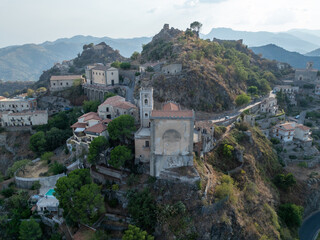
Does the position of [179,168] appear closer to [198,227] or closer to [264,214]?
[198,227]

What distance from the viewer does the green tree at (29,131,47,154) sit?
49838 millimetres

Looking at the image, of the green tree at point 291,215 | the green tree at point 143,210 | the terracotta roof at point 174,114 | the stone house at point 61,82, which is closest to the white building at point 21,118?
the stone house at point 61,82

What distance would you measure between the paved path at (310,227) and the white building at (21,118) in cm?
6424

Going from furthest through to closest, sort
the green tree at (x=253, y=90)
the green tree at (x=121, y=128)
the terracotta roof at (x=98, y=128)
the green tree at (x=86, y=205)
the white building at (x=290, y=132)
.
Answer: the green tree at (x=253, y=90) → the white building at (x=290, y=132) → the terracotta roof at (x=98, y=128) → the green tree at (x=121, y=128) → the green tree at (x=86, y=205)

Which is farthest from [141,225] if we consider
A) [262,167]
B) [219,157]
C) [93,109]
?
[93,109]

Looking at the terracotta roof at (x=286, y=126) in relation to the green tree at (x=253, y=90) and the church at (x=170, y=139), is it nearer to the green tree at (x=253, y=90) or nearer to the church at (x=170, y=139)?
the green tree at (x=253, y=90)

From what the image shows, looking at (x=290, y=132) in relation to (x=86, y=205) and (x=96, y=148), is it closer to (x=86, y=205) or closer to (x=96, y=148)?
(x=96, y=148)

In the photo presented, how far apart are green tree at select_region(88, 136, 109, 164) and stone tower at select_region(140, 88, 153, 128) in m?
7.55

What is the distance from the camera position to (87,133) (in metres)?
41.1

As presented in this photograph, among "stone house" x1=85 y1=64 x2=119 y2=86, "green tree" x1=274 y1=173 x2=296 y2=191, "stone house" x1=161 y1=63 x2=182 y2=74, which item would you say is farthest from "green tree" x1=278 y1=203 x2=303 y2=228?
"stone house" x1=85 y1=64 x2=119 y2=86

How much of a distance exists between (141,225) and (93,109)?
33513mm

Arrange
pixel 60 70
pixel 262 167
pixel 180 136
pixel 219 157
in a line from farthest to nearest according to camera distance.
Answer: pixel 60 70, pixel 262 167, pixel 219 157, pixel 180 136

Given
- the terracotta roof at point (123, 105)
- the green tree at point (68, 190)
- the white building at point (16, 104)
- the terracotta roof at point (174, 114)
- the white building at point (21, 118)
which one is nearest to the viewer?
the green tree at point (68, 190)

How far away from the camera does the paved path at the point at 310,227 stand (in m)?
39.9
